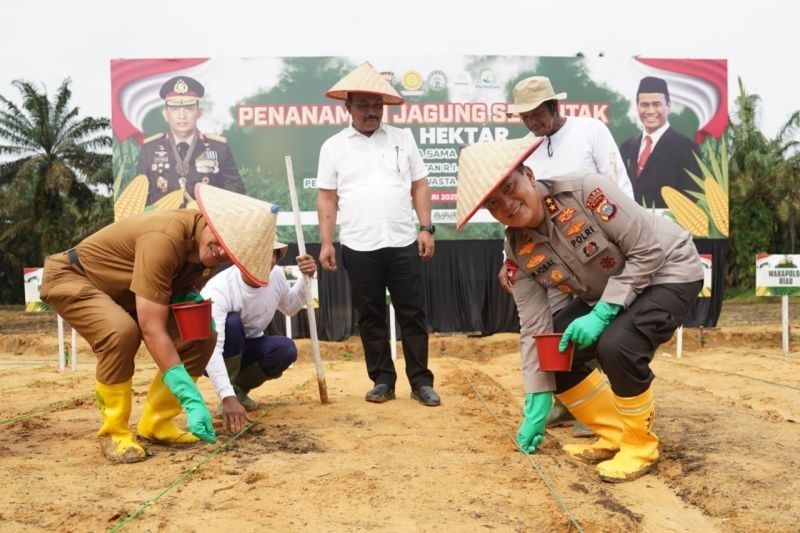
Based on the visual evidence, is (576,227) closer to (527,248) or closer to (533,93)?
(527,248)

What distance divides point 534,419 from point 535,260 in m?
0.61

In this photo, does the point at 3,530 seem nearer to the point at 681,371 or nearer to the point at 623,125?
the point at 681,371

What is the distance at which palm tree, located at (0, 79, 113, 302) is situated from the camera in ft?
77.0

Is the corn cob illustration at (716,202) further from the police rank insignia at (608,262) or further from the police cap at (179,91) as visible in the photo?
the police rank insignia at (608,262)

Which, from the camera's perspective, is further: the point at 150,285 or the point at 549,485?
the point at 150,285

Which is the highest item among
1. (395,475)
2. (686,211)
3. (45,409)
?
(686,211)

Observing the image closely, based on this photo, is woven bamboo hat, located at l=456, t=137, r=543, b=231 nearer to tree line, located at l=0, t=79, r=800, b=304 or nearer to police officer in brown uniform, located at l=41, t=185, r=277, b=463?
police officer in brown uniform, located at l=41, t=185, r=277, b=463

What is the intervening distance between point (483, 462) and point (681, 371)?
4427 mm

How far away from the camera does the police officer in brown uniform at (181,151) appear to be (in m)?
9.36

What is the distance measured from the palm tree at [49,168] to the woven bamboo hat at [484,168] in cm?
2316

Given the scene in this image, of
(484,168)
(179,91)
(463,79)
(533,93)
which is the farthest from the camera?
(463,79)

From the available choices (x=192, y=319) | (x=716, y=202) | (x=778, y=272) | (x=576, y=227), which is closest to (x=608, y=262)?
(x=576, y=227)

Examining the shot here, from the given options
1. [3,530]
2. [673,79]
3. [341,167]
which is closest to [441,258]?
[673,79]

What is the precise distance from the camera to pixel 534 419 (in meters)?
2.82
